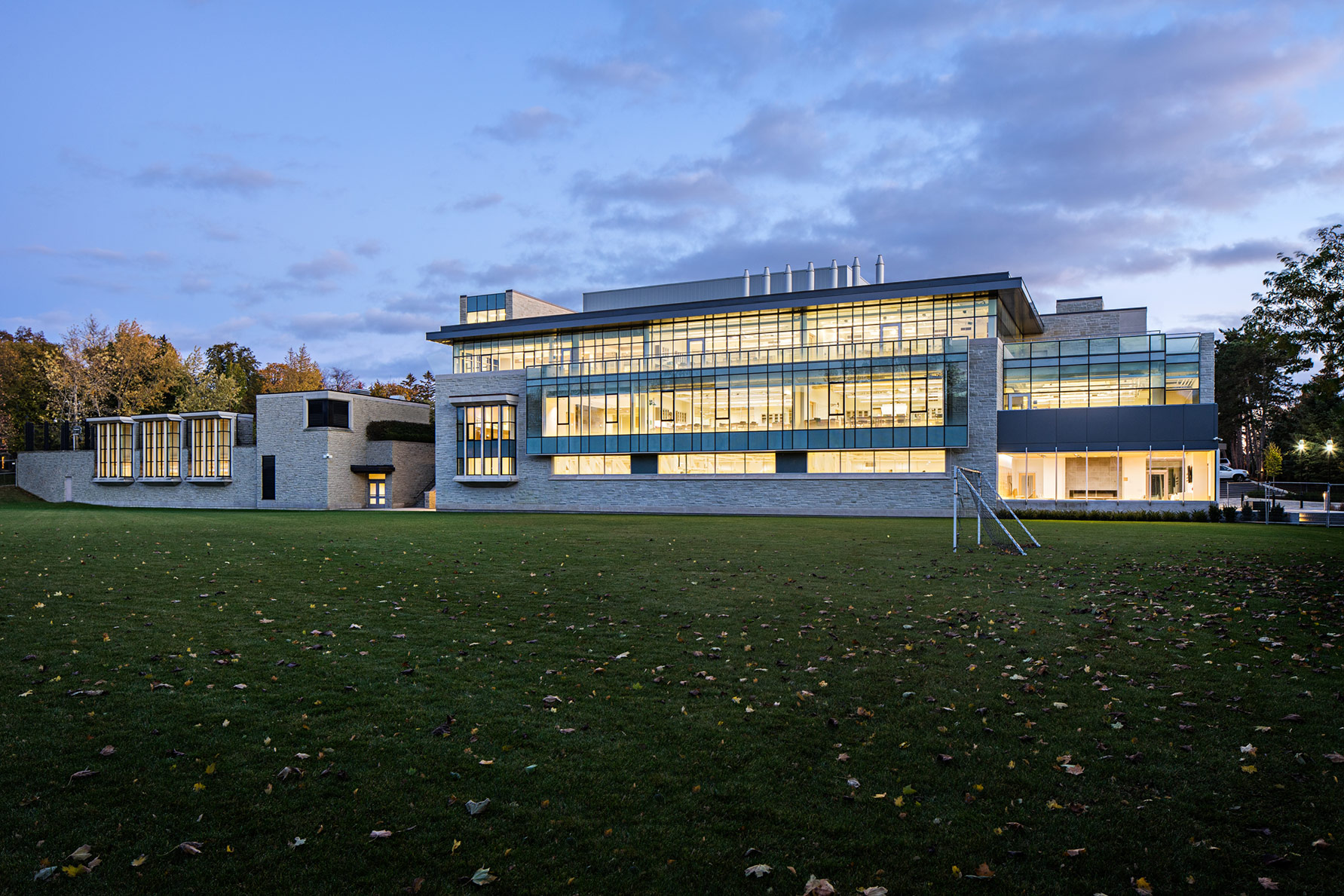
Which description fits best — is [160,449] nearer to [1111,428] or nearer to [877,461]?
[877,461]

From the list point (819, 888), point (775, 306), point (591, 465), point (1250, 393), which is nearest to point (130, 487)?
point (591, 465)

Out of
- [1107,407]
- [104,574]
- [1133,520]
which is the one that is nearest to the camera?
[104,574]

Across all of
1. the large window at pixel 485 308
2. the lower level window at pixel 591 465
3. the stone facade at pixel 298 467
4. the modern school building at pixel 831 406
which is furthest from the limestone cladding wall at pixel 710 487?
the large window at pixel 485 308

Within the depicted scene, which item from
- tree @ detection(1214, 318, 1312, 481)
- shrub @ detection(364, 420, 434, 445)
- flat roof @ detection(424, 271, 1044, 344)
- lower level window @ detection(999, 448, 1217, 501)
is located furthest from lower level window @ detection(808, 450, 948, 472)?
tree @ detection(1214, 318, 1312, 481)

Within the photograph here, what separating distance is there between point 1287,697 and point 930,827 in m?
5.33

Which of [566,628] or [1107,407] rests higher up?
[1107,407]

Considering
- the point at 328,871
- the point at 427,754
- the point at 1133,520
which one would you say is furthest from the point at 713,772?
the point at 1133,520

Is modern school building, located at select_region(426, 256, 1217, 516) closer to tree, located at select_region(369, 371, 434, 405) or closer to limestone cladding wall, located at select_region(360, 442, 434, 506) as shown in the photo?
limestone cladding wall, located at select_region(360, 442, 434, 506)

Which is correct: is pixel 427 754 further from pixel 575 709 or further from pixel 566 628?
pixel 566 628

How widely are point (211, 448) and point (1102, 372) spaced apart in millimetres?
65971

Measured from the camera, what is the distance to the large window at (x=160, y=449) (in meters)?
61.3

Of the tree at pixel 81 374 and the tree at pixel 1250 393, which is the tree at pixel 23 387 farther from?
the tree at pixel 1250 393

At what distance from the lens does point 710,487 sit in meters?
49.0

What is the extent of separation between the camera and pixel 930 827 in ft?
16.3
